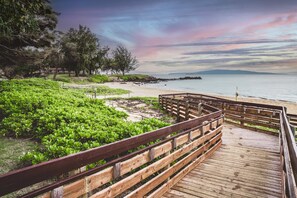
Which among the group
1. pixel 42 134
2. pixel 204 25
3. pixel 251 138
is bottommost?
pixel 251 138

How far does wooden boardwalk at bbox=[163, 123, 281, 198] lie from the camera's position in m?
4.73

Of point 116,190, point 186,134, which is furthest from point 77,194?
point 186,134

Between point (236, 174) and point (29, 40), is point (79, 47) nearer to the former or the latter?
point (29, 40)

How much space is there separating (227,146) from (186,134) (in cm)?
340

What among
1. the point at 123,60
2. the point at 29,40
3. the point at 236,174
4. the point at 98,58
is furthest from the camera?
the point at 123,60

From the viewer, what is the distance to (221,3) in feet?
68.7

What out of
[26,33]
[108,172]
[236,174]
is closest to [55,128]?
[108,172]

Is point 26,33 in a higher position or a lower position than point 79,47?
lower

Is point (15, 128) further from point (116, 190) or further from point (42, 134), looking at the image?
point (116, 190)

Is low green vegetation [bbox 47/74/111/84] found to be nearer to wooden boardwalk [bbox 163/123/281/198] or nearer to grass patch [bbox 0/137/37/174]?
grass patch [bbox 0/137/37/174]

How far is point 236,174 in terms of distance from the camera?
18.6ft

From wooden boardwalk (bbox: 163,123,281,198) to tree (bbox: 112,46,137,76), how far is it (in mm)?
103415

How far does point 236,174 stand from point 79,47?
66.5 metres

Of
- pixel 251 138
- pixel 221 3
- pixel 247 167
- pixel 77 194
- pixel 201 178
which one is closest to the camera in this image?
pixel 77 194
